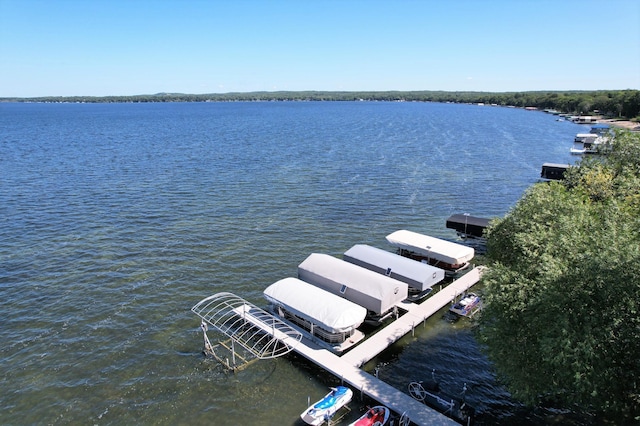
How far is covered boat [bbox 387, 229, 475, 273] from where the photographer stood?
39406 millimetres

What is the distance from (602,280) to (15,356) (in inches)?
1440

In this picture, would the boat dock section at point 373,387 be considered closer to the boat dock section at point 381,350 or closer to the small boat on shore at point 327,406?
the boat dock section at point 381,350

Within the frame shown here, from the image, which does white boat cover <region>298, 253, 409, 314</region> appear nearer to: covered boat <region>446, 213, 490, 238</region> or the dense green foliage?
the dense green foliage

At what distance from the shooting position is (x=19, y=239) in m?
46.8

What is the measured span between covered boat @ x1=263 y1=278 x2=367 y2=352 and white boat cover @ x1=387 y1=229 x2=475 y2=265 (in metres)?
13.6

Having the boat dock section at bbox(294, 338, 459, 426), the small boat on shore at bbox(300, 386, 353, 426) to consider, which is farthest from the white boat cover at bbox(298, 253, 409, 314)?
the small boat on shore at bbox(300, 386, 353, 426)

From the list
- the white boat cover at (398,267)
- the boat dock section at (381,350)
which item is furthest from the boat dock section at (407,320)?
the white boat cover at (398,267)

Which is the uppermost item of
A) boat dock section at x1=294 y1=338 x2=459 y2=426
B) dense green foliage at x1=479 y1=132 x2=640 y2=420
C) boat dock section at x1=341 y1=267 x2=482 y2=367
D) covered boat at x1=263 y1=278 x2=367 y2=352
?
dense green foliage at x1=479 y1=132 x2=640 y2=420

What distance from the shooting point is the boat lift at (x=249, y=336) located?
27953 millimetres

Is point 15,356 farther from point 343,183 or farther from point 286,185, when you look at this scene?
point 343,183

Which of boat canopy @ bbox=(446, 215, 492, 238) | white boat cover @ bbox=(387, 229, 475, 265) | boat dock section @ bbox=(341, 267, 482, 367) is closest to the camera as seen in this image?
boat dock section @ bbox=(341, 267, 482, 367)

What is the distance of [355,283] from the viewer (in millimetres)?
32312

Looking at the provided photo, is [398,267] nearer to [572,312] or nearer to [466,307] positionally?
[466,307]

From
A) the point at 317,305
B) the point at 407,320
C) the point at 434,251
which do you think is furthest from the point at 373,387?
the point at 434,251
